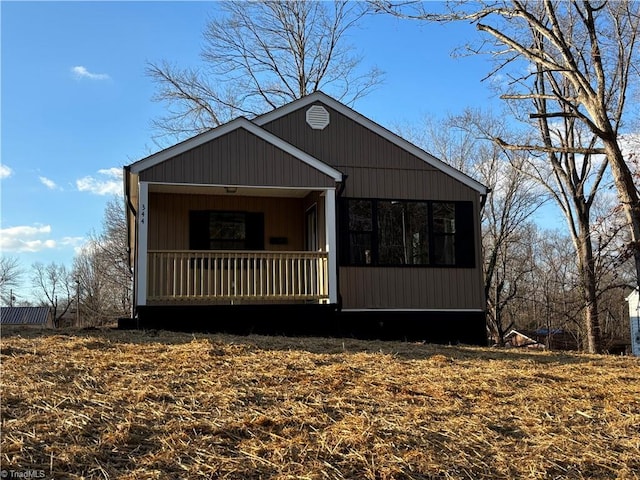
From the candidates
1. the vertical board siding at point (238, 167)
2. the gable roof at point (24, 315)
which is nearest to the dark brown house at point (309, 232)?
the vertical board siding at point (238, 167)

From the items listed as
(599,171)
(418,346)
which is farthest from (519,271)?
(418,346)

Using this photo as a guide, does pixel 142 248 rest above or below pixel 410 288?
above

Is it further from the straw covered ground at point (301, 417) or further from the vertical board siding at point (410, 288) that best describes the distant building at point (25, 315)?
the straw covered ground at point (301, 417)

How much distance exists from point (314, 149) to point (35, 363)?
7639 millimetres

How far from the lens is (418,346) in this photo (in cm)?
919

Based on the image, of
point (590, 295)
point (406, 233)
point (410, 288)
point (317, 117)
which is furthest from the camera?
point (590, 295)

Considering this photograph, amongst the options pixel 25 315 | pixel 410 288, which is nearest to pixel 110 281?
pixel 25 315

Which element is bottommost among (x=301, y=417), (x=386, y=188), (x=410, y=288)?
(x=301, y=417)

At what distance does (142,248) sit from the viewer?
10.1m

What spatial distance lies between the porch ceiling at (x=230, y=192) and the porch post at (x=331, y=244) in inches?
16.3

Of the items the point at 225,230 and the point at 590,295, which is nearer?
the point at 225,230

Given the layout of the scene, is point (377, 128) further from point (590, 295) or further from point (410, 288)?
point (590, 295)

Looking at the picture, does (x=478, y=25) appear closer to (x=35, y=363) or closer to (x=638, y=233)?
(x=638, y=233)

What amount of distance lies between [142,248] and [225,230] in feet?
8.74
